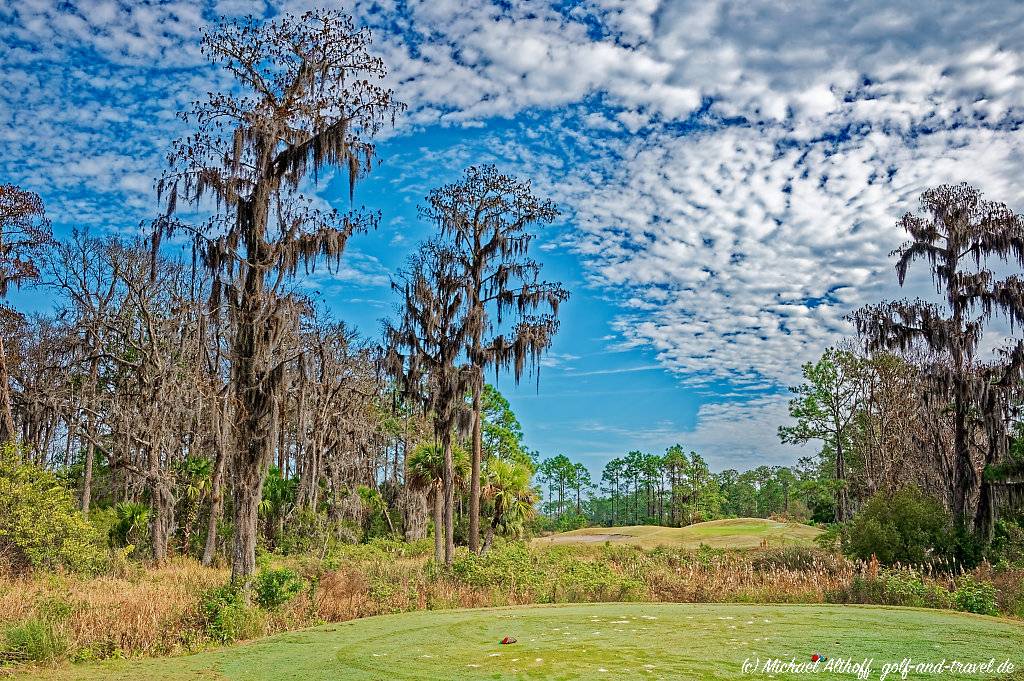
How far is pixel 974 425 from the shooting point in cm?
1952

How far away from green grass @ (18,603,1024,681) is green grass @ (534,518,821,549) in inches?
704

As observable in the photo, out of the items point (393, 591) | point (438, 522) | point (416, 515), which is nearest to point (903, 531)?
point (438, 522)

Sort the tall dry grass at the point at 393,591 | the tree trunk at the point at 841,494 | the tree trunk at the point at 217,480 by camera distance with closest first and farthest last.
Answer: the tall dry grass at the point at 393,591 < the tree trunk at the point at 217,480 < the tree trunk at the point at 841,494

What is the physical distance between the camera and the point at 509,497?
86.7ft

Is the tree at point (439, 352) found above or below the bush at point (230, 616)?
above

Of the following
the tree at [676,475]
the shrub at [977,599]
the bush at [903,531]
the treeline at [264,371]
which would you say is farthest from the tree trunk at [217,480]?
the tree at [676,475]

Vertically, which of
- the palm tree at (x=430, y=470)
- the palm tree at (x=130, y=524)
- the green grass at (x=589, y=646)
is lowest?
the green grass at (x=589, y=646)

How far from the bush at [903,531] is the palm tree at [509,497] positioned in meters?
11.9

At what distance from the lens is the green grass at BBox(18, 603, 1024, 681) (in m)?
7.00

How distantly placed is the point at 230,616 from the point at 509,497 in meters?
17.4

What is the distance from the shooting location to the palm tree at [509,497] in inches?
1037

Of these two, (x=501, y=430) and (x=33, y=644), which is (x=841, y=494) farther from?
(x=33, y=644)

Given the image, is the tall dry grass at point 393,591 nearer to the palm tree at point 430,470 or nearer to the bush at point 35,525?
the bush at point 35,525

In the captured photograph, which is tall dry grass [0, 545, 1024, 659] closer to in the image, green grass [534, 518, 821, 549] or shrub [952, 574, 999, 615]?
shrub [952, 574, 999, 615]
